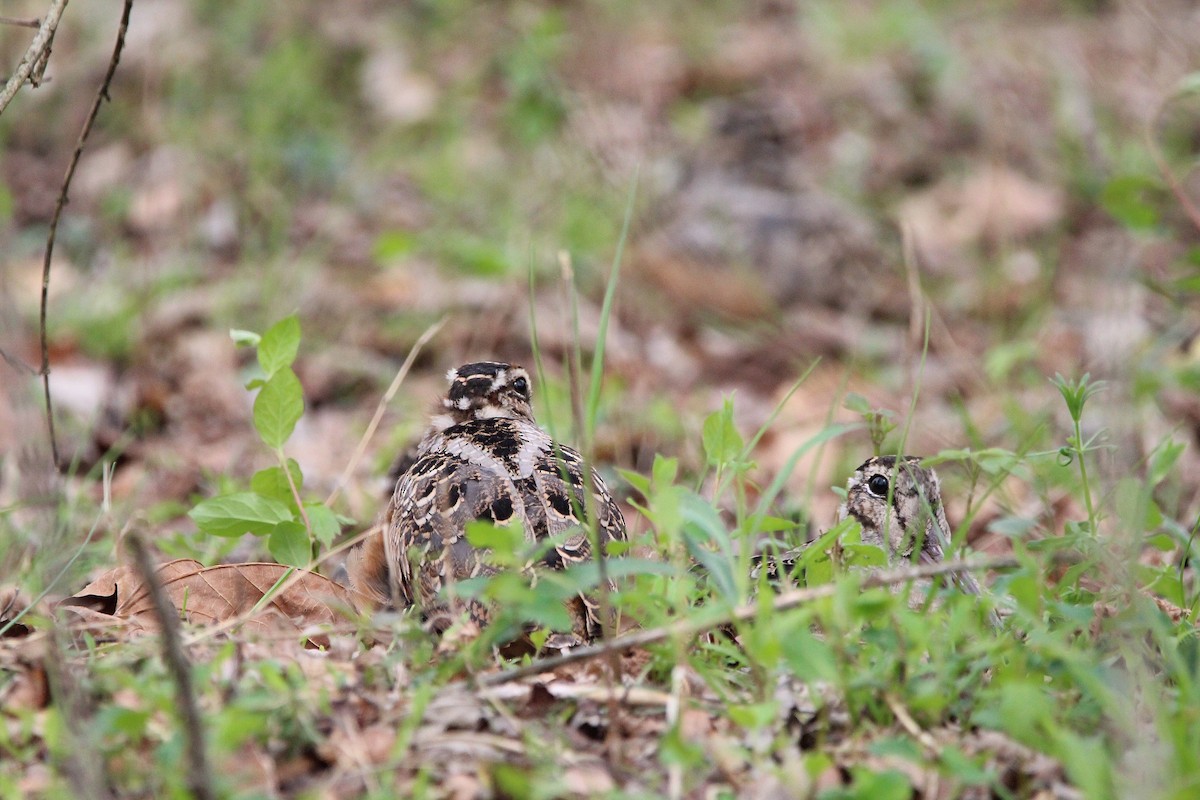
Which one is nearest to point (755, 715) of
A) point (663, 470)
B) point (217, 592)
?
point (663, 470)

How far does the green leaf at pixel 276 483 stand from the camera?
5.30m

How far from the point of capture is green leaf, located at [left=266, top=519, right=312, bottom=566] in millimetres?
4977

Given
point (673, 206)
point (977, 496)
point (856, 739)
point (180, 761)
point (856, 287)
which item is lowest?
point (856, 739)

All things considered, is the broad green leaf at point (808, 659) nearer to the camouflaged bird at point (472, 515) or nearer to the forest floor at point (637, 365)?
the forest floor at point (637, 365)

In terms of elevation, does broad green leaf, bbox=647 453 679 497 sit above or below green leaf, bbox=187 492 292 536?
below

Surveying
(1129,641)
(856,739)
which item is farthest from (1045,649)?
(856,739)

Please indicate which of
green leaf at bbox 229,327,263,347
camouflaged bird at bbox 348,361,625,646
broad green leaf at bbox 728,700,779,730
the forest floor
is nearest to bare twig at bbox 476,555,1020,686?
the forest floor

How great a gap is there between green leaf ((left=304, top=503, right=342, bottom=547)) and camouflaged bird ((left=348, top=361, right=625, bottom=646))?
20 cm

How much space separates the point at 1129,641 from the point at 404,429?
4.78m

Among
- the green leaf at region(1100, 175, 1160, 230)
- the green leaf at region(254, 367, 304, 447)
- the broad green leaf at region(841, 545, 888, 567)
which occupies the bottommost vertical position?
the broad green leaf at region(841, 545, 888, 567)

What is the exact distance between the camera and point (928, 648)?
3.83 meters

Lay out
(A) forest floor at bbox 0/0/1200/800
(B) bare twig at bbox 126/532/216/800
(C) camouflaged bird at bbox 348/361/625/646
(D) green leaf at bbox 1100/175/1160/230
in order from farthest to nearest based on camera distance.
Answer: (D) green leaf at bbox 1100/175/1160/230 → (C) camouflaged bird at bbox 348/361/625/646 → (A) forest floor at bbox 0/0/1200/800 → (B) bare twig at bbox 126/532/216/800

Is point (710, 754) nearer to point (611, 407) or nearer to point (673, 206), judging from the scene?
point (611, 407)

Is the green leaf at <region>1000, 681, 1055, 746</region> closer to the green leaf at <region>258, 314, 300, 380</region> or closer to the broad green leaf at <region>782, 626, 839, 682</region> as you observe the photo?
the broad green leaf at <region>782, 626, 839, 682</region>
